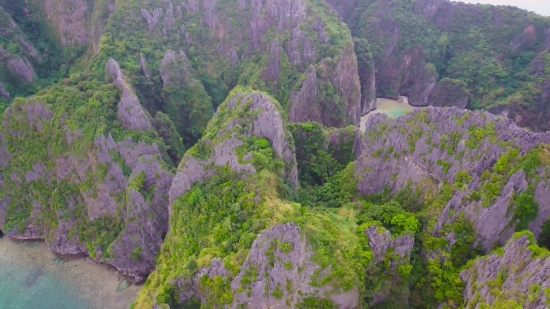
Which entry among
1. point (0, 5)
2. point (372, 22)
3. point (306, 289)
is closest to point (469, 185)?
point (306, 289)

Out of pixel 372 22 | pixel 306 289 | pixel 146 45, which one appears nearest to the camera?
pixel 306 289

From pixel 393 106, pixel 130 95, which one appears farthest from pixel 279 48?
pixel 393 106

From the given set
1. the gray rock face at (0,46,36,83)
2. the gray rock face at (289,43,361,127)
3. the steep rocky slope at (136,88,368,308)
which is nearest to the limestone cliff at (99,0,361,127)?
the gray rock face at (289,43,361,127)

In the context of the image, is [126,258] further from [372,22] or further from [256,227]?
[372,22]

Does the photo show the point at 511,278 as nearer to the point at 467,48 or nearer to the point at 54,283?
the point at 54,283

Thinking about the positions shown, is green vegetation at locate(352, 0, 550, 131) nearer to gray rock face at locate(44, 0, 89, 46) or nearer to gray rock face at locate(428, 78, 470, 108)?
gray rock face at locate(428, 78, 470, 108)

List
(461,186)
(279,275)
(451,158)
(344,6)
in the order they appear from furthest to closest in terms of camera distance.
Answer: (344,6), (451,158), (461,186), (279,275)
